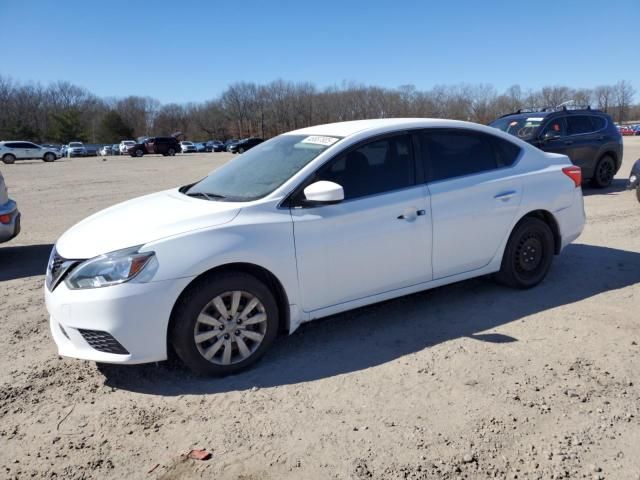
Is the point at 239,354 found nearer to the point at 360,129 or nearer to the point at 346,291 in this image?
the point at 346,291

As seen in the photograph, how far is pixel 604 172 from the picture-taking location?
12016 millimetres

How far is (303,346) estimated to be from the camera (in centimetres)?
413

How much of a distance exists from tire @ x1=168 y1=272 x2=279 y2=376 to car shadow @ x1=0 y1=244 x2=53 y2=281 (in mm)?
3952

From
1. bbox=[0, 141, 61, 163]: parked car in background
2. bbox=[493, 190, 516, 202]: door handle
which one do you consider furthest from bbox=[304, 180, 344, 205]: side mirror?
bbox=[0, 141, 61, 163]: parked car in background

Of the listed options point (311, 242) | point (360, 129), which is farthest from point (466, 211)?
point (311, 242)

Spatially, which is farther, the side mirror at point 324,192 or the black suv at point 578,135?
the black suv at point 578,135

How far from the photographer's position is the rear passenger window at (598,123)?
11.8 meters

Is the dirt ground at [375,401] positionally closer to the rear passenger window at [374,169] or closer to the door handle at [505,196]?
the door handle at [505,196]

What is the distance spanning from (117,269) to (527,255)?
372cm

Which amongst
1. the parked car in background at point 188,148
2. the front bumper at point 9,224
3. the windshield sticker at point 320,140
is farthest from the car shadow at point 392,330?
the parked car in background at point 188,148

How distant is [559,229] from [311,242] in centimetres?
280

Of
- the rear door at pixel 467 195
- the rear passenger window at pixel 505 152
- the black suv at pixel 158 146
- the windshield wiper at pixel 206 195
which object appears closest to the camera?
the windshield wiper at pixel 206 195

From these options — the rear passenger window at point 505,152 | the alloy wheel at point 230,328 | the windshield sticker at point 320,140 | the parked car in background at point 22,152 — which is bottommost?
the alloy wheel at point 230,328

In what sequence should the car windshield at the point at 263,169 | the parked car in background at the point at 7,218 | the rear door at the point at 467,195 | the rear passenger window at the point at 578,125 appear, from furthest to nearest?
the rear passenger window at the point at 578,125 < the parked car in background at the point at 7,218 < the rear door at the point at 467,195 < the car windshield at the point at 263,169
